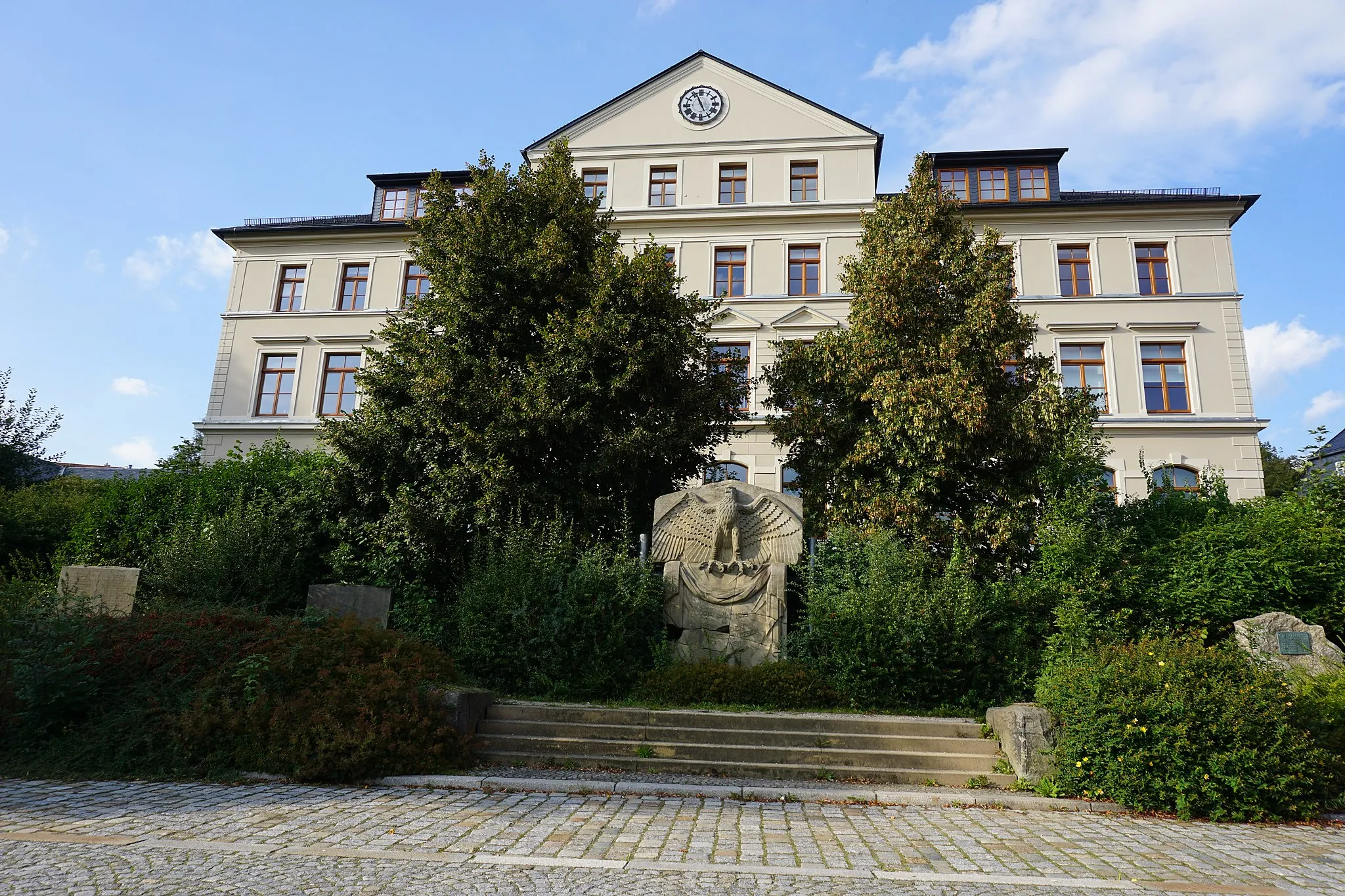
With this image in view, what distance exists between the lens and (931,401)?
583 inches

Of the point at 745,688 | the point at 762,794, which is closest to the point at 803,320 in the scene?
the point at 745,688

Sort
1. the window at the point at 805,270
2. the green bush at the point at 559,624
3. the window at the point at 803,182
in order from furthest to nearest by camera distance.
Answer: the window at the point at 803,182, the window at the point at 805,270, the green bush at the point at 559,624

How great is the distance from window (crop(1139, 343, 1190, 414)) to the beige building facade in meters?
0.07

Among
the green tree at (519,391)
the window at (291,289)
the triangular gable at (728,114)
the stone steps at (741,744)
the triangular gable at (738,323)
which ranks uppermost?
the triangular gable at (728,114)

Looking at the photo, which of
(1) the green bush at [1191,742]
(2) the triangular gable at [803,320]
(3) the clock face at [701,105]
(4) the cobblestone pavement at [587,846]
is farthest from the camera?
(3) the clock face at [701,105]

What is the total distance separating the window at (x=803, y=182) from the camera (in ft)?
94.8

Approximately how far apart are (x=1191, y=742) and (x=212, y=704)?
9.50 meters

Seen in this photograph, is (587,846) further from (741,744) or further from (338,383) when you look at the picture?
(338,383)

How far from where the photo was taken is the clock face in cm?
2989

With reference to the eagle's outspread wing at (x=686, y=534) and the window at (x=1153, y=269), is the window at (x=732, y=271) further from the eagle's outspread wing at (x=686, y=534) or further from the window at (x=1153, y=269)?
the eagle's outspread wing at (x=686, y=534)

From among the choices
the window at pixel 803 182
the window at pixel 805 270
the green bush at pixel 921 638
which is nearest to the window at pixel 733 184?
the window at pixel 803 182

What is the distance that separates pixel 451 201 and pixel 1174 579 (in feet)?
46.2

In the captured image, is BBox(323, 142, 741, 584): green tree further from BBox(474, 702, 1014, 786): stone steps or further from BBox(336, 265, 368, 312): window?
BBox(336, 265, 368, 312): window

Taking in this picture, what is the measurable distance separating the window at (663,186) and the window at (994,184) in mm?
10868
